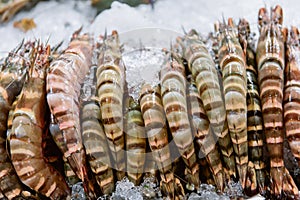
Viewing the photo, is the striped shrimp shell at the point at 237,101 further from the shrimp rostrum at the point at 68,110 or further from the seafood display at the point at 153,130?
the shrimp rostrum at the point at 68,110

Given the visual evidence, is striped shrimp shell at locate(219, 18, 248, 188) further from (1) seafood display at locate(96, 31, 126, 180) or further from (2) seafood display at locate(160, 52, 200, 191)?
(1) seafood display at locate(96, 31, 126, 180)

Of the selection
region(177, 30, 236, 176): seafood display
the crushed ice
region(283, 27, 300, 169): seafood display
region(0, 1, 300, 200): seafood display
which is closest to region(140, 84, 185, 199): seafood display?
region(0, 1, 300, 200): seafood display

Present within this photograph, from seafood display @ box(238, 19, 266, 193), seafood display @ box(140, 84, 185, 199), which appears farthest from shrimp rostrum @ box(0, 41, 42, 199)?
seafood display @ box(238, 19, 266, 193)

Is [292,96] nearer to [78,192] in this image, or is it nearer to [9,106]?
[78,192]

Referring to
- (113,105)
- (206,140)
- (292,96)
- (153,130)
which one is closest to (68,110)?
(113,105)

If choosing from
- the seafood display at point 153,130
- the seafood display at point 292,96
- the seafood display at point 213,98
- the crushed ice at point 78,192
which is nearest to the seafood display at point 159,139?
the seafood display at point 153,130

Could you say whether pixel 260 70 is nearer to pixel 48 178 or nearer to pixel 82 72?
pixel 82 72

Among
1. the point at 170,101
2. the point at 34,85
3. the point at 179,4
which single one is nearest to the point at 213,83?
Result: the point at 170,101

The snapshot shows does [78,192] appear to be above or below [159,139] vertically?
below

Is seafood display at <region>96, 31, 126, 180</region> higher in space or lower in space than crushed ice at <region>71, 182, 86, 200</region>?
higher
